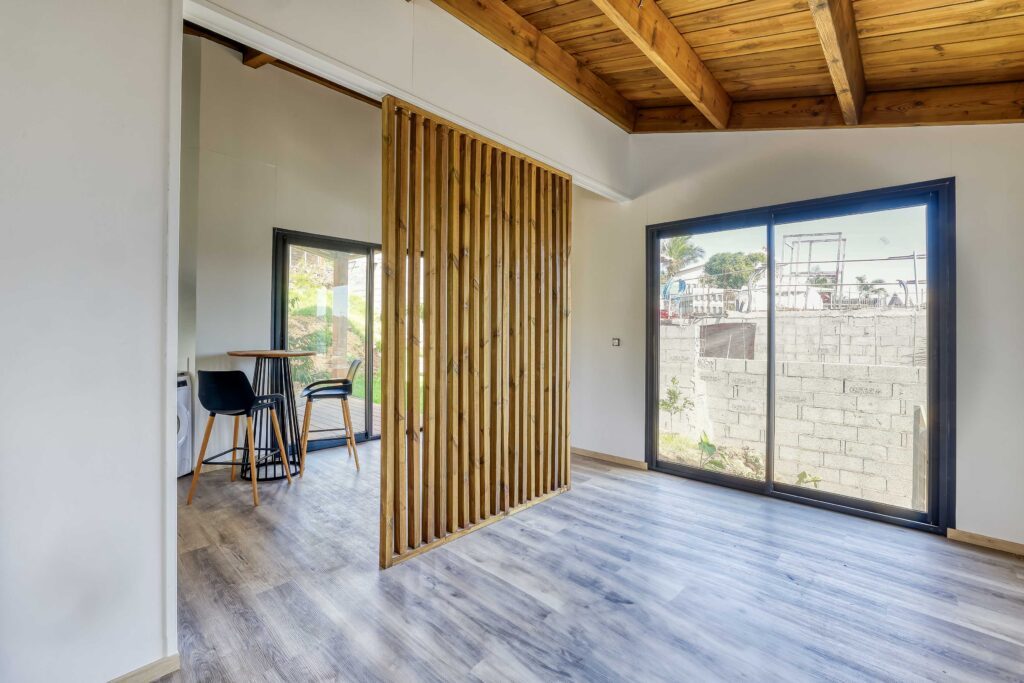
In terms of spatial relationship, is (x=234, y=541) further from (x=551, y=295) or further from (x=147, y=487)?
(x=551, y=295)

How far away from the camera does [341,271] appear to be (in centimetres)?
512

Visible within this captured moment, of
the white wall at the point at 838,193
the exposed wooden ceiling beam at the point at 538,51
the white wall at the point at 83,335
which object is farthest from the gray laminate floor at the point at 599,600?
the exposed wooden ceiling beam at the point at 538,51

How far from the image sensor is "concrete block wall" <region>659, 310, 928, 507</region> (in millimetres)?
3188

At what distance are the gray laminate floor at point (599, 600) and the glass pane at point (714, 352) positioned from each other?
0.70 meters

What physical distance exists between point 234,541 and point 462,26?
337cm

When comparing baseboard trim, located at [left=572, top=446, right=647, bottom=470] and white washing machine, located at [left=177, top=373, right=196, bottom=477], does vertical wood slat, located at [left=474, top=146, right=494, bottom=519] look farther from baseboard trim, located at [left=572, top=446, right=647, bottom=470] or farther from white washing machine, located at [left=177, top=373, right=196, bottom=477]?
white washing machine, located at [left=177, top=373, right=196, bottom=477]

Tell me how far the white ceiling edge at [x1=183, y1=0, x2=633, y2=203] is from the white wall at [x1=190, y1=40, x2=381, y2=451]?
2.45m

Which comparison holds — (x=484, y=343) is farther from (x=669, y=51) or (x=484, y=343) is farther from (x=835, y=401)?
(x=835, y=401)

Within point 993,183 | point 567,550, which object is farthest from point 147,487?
point 993,183

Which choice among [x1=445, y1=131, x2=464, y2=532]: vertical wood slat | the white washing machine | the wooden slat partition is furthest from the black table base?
[x1=445, y1=131, x2=464, y2=532]: vertical wood slat

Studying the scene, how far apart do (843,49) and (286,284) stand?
4.64 metres

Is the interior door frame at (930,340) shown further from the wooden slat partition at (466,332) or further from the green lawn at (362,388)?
the green lawn at (362,388)

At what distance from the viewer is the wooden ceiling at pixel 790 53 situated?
8.29ft

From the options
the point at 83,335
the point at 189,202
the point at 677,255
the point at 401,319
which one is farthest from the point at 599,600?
the point at 189,202
